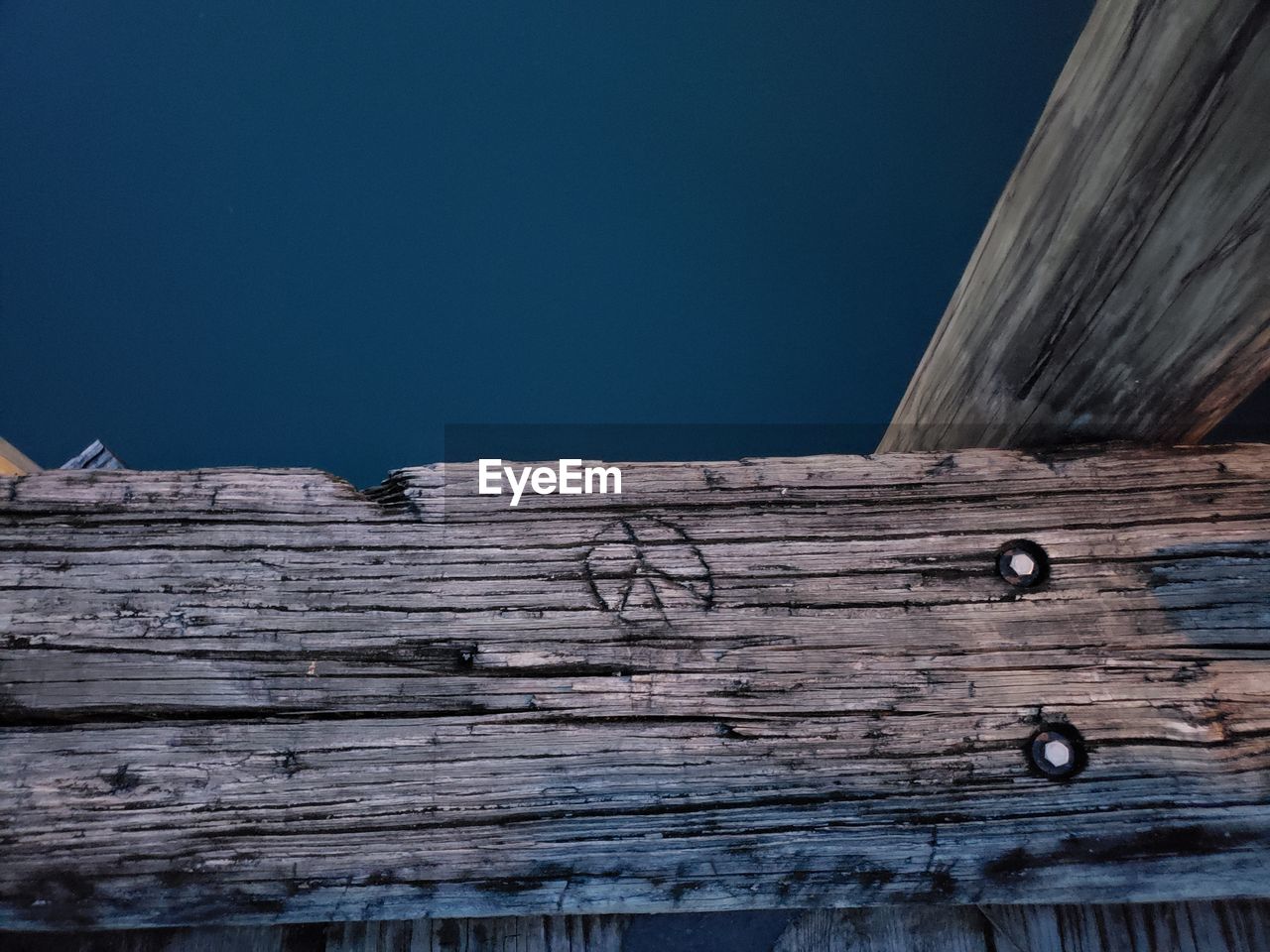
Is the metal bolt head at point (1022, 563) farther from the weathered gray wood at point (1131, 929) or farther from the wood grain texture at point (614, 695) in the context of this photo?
the weathered gray wood at point (1131, 929)

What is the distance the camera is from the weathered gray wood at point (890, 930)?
1.35 meters

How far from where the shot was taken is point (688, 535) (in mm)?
1298

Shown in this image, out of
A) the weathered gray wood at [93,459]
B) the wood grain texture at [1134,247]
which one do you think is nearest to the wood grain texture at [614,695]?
the wood grain texture at [1134,247]

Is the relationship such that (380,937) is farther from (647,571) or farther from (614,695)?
(647,571)

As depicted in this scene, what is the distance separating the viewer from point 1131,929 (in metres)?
1.35

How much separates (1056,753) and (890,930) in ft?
1.43

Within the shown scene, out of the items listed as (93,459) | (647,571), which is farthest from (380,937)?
(93,459)

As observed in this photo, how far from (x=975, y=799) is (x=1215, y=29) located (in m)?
1.04

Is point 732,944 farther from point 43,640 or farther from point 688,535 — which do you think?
point 43,640

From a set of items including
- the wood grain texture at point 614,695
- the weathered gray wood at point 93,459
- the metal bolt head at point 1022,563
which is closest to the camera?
the wood grain texture at point 614,695

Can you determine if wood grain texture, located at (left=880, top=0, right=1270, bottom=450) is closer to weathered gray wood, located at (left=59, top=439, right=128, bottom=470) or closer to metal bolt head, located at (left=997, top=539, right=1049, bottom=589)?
metal bolt head, located at (left=997, top=539, right=1049, bottom=589)

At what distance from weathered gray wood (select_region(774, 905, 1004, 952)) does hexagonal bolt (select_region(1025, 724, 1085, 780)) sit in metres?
0.34

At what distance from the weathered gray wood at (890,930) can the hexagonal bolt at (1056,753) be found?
34cm

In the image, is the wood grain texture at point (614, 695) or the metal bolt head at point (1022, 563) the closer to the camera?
the wood grain texture at point (614, 695)
